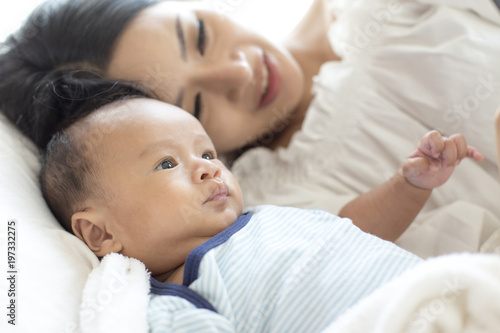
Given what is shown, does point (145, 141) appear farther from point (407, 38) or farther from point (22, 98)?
point (407, 38)

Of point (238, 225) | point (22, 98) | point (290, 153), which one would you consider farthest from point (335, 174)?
point (22, 98)

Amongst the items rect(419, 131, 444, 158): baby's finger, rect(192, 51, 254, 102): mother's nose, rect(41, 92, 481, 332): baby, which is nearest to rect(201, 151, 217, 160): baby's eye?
rect(41, 92, 481, 332): baby

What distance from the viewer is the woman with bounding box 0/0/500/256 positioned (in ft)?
3.18

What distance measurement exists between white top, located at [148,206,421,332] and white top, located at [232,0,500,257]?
0.30 m

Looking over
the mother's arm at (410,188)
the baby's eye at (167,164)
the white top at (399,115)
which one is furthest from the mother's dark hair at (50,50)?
the mother's arm at (410,188)

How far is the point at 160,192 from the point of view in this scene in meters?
0.75

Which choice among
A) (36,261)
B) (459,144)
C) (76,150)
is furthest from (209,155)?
(459,144)

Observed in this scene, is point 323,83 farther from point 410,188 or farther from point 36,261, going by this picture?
point 36,261

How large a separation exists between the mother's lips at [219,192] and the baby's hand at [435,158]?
340mm

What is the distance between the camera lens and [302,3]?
70.1 inches

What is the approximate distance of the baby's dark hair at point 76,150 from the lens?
795 millimetres

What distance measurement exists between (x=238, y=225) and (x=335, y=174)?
0.43 meters

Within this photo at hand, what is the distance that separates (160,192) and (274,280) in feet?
0.75

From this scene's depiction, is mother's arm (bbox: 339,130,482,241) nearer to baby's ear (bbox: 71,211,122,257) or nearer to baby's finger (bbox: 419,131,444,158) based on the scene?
baby's finger (bbox: 419,131,444,158)
